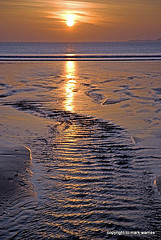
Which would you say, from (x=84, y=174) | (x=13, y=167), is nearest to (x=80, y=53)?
(x=13, y=167)

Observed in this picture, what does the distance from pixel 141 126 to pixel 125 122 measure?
53cm

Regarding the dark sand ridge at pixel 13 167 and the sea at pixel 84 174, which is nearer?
the sea at pixel 84 174

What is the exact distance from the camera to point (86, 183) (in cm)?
434

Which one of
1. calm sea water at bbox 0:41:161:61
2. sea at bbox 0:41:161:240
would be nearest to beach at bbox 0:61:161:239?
sea at bbox 0:41:161:240

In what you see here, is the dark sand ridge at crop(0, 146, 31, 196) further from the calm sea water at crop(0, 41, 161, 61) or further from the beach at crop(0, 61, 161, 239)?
the calm sea water at crop(0, 41, 161, 61)

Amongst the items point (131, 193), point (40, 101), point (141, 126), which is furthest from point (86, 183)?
point (40, 101)

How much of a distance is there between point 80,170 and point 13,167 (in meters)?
1.08

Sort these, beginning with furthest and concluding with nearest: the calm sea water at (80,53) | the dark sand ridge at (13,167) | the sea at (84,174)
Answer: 1. the calm sea water at (80,53)
2. the dark sand ridge at (13,167)
3. the sea at (84,174)

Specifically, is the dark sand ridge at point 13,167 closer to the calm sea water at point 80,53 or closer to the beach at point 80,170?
the beach at point 80,170

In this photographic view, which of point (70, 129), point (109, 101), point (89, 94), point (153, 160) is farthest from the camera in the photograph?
point (89, 94)

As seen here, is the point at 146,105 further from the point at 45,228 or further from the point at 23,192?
the point at 45,228

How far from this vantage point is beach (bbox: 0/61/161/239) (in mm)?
3391

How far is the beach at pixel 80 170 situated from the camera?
3391mm

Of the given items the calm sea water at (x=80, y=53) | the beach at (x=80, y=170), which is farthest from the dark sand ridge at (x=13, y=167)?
the calm sea water at (x=80, y=53)
